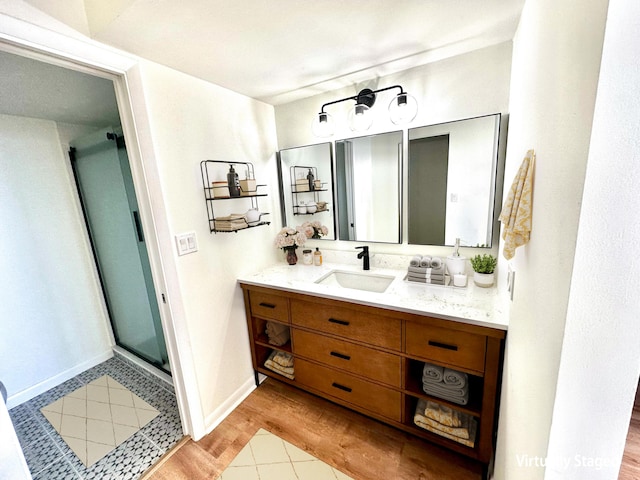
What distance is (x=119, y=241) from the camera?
2.11 m

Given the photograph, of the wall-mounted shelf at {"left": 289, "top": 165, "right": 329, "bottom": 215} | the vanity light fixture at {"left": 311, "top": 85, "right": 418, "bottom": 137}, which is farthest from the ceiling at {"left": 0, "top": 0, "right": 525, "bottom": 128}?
the wall-mounted shelf at {"left": 289, "top": 165, "right": 329, "bottom": 215}

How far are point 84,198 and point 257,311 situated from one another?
6.00 ft

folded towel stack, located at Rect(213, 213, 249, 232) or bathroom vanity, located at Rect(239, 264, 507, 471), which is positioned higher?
folded towel stack, located at Rect(213, 213, 249, 232)

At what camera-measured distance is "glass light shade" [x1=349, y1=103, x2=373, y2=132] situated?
1.62 m

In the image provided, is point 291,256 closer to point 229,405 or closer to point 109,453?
point 229,405

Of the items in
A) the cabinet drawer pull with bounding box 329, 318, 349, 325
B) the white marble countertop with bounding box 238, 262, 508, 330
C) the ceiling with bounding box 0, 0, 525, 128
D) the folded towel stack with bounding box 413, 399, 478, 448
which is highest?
the ceiling with bounding box 0, 0, 525, 128

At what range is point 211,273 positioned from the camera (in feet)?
5.33

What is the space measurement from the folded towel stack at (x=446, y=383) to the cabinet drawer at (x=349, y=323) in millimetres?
212

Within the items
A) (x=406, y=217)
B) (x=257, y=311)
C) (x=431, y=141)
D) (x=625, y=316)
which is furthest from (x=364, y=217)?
(x=625, y=316)

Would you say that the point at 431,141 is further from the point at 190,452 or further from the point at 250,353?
the point at 190,452

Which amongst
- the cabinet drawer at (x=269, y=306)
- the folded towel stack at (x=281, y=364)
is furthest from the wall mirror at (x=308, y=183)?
the folded towel stack at (x=281, y=364)

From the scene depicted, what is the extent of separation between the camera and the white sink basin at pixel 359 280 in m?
1.74

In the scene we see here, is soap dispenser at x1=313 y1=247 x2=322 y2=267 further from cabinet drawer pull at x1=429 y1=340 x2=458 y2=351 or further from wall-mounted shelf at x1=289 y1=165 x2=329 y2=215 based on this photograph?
cabinet drawer pull at x1=429 y1=340 x2=458 y2=351

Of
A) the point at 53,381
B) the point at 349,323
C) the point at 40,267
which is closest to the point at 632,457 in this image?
the point at 349,323
